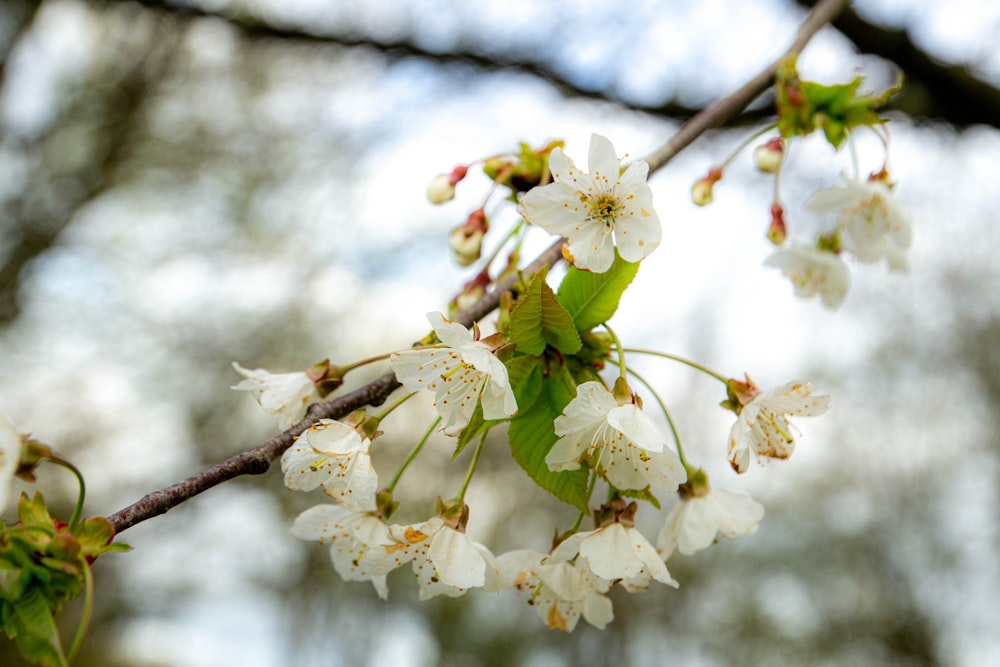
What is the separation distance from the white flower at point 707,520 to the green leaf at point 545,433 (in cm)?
26

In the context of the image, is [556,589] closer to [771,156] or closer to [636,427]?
[636,427]

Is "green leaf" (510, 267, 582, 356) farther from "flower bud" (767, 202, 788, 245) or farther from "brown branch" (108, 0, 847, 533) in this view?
"flower bud" (767, 202, 788, 245)

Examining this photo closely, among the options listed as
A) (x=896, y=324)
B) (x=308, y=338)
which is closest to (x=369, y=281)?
(x=308, y=338)

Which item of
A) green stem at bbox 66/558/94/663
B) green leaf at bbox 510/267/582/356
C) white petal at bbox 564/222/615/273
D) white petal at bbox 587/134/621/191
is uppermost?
white petal at bbox 587/134/621/191

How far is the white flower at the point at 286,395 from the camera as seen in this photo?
3.08 ft

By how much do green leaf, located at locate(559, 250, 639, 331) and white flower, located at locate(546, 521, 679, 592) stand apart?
231 millimetres

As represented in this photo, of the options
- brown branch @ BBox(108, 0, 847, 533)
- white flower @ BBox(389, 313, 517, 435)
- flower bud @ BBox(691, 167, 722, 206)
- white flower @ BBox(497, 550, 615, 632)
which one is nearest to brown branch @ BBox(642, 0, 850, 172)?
brown branch @ BBox(108, 0, 847, 533)

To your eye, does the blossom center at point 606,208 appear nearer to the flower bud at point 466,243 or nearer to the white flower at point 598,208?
the white flower at point 598,208

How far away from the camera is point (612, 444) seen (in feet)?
2.66

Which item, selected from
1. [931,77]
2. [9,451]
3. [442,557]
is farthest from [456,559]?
[931,77]

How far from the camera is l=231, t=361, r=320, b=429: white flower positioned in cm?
94

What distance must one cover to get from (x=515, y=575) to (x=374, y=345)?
605 cm

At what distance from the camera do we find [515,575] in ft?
3.09

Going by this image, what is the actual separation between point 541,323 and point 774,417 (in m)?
0.35
